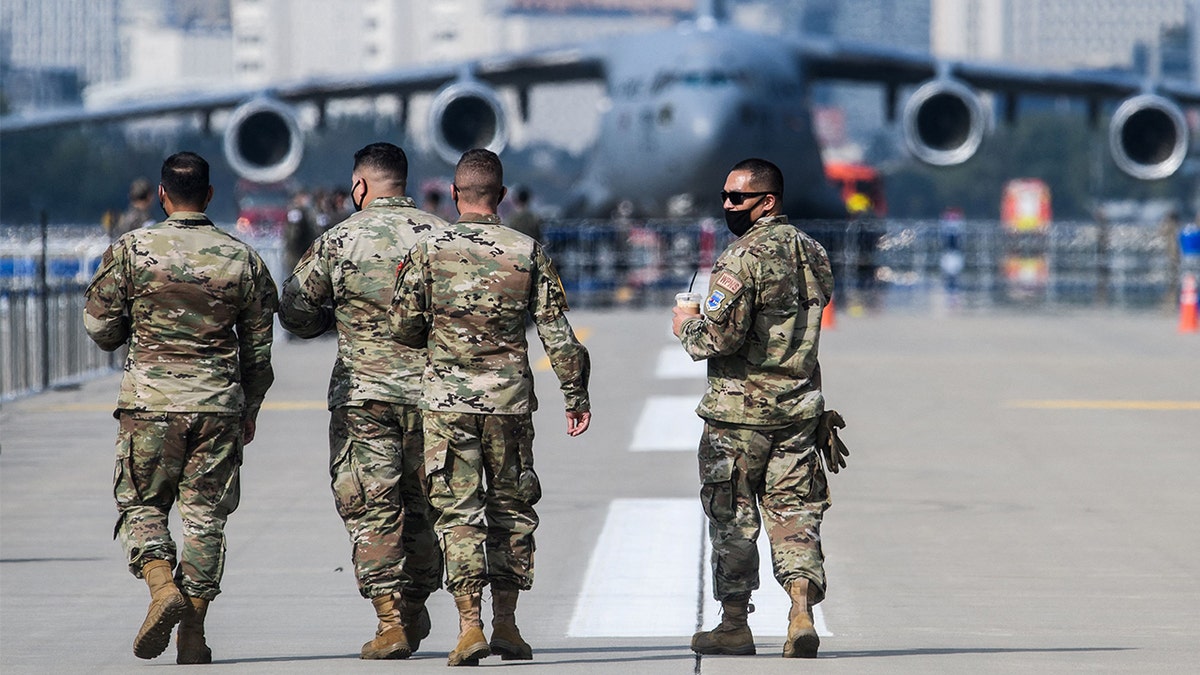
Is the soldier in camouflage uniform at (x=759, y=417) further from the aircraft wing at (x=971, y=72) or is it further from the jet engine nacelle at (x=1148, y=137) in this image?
the aircraft wing at (x=971, y=72)

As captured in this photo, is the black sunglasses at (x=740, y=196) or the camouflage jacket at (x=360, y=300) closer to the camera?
the camouflage jacket at (x=360, y=300)

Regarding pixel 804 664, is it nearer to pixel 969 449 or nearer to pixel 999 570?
pixel 999 570

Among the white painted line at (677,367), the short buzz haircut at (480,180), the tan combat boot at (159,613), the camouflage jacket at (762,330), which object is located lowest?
the tan combat boot at (159,613)

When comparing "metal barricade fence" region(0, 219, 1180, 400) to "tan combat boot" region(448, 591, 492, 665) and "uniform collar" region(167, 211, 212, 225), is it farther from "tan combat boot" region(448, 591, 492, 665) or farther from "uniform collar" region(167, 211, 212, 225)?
"tan combat boot" region(448, 591, 492, 665)

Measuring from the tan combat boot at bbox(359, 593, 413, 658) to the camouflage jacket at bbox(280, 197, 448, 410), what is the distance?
0.65 meters

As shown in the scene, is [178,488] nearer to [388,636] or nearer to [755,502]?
[388,636]

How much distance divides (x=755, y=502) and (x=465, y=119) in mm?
21711

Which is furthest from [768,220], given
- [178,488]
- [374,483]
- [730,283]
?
[178,488]

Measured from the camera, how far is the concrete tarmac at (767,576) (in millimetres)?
6496

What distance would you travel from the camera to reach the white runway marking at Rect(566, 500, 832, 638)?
274 inches

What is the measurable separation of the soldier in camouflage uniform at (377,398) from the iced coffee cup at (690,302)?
33.7 inches

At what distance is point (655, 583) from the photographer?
7.82 meters

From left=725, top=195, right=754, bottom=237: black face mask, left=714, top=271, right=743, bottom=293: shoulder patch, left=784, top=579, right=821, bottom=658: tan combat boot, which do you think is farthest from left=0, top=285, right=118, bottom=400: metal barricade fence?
left=784, top=579, right=821, bottom=658: tan combat boot

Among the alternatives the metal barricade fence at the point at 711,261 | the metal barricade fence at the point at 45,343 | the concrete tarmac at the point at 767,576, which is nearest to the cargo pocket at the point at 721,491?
the concrete tarmac at the point at 767,576
